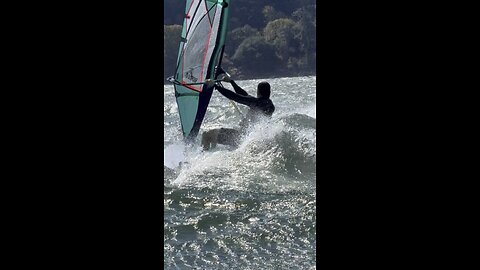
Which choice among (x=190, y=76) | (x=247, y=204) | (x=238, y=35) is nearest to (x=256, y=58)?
(x=238, y=35)

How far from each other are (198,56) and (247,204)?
145 inches

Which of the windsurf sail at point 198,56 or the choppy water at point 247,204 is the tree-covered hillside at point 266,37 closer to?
the windsurf sail at point 198,56

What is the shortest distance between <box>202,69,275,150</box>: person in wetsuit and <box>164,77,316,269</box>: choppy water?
11cm

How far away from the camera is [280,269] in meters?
2.87

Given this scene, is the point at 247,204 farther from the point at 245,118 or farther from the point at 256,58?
the point at 256,58

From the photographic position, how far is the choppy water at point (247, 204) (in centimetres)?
309

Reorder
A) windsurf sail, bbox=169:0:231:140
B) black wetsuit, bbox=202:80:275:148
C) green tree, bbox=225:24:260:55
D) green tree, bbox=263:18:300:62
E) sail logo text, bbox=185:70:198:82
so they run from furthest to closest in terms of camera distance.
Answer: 1. green tree, bbox=225:24:260:55
2. green tree, bbox=263:18:300:62
3. sail logo text, bbox=185:70:198:82
4. windsurf sail, bbox=169:0:231:140
5. black wetsuit, bbox=202:80:275:148

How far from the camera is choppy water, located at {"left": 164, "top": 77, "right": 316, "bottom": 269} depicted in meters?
3.09

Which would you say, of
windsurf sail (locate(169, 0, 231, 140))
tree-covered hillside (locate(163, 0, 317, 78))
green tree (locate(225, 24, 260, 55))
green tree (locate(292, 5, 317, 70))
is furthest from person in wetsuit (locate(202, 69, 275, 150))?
green tree (locate(225, 24, 260, 55))

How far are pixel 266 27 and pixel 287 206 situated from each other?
5189 cm

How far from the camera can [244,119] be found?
6445 mm

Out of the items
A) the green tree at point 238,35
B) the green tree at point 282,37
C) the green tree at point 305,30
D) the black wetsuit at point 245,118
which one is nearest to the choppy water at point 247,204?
the black wetsuit at point 245,118

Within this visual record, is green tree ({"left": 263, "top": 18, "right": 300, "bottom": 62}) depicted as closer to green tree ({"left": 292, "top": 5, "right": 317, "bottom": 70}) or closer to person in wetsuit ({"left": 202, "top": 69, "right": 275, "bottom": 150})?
green tree ({"left": 292, "top": 5, "right": 317, "bottom": 70})
